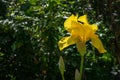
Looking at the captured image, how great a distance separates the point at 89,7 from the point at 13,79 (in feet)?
3.50

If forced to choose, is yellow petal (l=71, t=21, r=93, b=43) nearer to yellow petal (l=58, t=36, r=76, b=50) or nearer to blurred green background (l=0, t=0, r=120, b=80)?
yellow petal (l=58, t=36, r=76, b=50)

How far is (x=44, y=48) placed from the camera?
8.78 feet

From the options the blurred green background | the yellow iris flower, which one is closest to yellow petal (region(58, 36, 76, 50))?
the yellow iris flower

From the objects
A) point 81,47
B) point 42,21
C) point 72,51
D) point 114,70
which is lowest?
point 114,70

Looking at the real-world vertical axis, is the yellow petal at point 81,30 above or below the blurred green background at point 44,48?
above

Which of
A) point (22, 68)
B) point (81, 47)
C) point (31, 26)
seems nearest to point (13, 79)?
point (22, 68)

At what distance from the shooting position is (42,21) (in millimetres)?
2645

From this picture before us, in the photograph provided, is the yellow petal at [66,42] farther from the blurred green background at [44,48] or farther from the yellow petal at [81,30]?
the blurred green background at [44,48]

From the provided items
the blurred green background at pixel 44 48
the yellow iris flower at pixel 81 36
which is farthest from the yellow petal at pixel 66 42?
the blurred green background at pixel 44 48

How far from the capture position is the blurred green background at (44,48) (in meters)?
2.63

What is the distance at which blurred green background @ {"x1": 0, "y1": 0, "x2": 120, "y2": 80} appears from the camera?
2.63 m

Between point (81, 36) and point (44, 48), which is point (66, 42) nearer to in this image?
point (81, 36)

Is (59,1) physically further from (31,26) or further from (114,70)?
(114,70)

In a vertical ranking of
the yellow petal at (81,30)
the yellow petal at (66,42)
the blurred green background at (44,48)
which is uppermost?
the yellow petal at (81,30)
